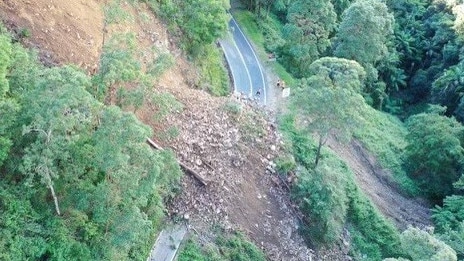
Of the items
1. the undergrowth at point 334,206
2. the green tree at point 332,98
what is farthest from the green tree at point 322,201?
the green tree at point 332,98

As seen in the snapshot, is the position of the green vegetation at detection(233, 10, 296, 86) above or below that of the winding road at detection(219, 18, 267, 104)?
above

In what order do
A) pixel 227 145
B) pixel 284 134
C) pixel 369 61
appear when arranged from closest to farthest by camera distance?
pixel 227 145 < pixel 284 134 < pixel 369 61

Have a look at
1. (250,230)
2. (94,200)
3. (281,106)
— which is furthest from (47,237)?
(281,106)

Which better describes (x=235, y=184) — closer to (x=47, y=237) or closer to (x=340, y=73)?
(x=340, y=73)

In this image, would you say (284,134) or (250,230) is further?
(284,134)

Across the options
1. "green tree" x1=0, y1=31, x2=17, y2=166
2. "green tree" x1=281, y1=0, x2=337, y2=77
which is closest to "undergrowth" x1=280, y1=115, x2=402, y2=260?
"green tree" x1=281, y1=0, x2=337, y2=77

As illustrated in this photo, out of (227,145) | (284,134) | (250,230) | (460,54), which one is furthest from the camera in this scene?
(460,54)

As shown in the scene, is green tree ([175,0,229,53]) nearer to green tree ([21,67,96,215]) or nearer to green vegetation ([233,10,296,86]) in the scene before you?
green vegetation ([233,10,296,86])
